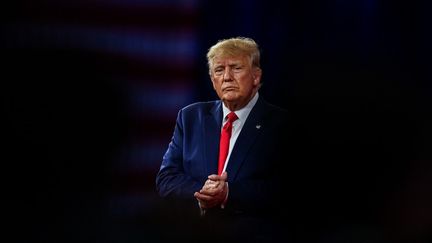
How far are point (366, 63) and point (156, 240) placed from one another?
1071 mm

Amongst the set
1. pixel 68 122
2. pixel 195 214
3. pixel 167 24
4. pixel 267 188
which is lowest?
pixel 195 214

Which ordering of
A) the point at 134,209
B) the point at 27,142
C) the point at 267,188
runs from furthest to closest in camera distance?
the point at 27,142 → the point at 134,209 → the point at 267,188

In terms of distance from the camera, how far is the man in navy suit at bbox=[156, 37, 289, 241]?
1.78 metres

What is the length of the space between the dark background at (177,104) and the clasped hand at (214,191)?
254 mm

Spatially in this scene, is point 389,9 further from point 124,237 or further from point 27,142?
point 27,142

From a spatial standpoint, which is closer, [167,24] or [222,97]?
[222,97]

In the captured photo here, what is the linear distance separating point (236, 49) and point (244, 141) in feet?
1.07

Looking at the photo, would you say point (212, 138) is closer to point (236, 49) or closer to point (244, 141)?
point (244, 141)

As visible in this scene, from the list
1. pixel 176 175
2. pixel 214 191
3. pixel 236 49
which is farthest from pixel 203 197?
pixel 236 49

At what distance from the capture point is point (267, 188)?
1.80 meters

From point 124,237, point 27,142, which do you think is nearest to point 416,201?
point 124,237

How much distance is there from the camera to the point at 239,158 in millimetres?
1789

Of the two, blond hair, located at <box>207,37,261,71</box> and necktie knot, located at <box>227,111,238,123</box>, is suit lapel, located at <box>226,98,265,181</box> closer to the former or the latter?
necktie knot, located at <box>227,111,238,123</box>

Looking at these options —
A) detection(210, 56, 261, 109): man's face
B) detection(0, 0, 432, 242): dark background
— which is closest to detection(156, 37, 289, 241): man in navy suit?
detection(210, 56, 261, 109): man's face
